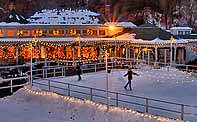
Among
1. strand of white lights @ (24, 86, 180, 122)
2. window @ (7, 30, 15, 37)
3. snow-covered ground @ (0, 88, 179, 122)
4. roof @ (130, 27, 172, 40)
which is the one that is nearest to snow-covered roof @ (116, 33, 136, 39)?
roof @ (130, 27, 172, 40)

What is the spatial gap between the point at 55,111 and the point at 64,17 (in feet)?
96.1

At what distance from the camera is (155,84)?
2906cm

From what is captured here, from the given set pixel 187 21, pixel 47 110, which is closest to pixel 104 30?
pixel 47 110

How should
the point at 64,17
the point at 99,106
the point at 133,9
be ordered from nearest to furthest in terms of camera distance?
the point at 99,106 < the point at 64,17 < the point at 133,9

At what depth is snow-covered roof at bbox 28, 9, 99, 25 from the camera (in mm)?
51469

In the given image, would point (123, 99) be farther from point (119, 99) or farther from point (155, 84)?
point (155, 84)

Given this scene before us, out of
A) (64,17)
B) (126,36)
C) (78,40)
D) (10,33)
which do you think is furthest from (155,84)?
(10,33)

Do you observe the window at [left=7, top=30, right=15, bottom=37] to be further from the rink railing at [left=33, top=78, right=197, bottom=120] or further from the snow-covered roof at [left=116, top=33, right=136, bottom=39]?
the rink railing at [left=33, top=78, right=197, bottom=120]

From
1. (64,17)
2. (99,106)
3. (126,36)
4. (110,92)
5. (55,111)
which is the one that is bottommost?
(55,111)

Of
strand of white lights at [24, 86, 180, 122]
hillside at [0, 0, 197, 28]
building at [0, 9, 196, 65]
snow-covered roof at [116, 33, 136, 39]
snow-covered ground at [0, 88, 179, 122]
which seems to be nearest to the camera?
strand of white lights at [24, 86, 180, 122]

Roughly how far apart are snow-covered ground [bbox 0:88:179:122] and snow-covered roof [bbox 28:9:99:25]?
24.8 metres

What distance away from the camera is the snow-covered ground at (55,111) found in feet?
69.5

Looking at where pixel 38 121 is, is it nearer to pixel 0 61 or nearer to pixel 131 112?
pixel 131 112

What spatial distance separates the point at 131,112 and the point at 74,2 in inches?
2555
